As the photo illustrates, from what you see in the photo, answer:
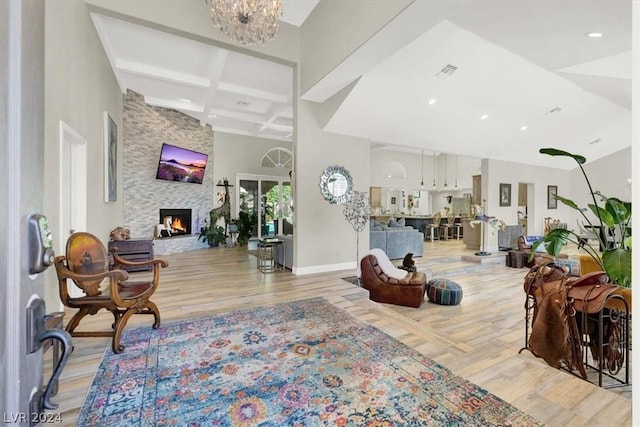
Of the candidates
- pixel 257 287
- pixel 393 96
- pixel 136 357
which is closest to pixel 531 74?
pixel 393 96

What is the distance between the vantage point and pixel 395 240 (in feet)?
24.5

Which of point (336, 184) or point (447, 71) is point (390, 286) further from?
point (447, 71)

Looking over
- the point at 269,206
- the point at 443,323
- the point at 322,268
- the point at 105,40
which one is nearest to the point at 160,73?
the point at 105,40

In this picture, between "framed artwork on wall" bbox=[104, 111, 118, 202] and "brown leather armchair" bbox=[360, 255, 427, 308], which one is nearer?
"brown leather armchair" bbox=[360, 255, 427, 308]

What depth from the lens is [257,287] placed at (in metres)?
4.26

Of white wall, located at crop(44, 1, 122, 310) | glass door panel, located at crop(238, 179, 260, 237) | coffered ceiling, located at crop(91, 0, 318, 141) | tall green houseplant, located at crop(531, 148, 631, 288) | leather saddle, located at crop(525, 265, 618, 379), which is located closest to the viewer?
tall green houseplant, located at crop(531, 148, 631, 288)

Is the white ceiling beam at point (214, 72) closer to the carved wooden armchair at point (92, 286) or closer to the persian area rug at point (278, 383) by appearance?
the carved wooden armchair at point (92, 286)

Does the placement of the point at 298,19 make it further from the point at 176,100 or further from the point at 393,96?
the point at 176,100

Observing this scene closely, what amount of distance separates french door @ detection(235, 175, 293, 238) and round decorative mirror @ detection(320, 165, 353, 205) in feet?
14.3

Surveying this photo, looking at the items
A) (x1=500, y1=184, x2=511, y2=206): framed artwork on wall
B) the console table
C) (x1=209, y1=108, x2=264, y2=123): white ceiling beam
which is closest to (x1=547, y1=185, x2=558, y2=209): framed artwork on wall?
(x1=500, y1=184, x2=511, y2=206): framed artwork on wall

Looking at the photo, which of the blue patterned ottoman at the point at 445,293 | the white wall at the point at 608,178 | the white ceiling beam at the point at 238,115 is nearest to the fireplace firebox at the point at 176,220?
the white ceiling beam at the point at 238,115

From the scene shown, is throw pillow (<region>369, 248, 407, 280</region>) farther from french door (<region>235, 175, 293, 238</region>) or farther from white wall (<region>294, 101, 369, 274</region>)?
french door (<region>235, 175, 293, 238</region>)

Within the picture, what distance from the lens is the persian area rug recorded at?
1673mm

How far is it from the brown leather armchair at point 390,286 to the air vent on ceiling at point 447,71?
11.0ft
